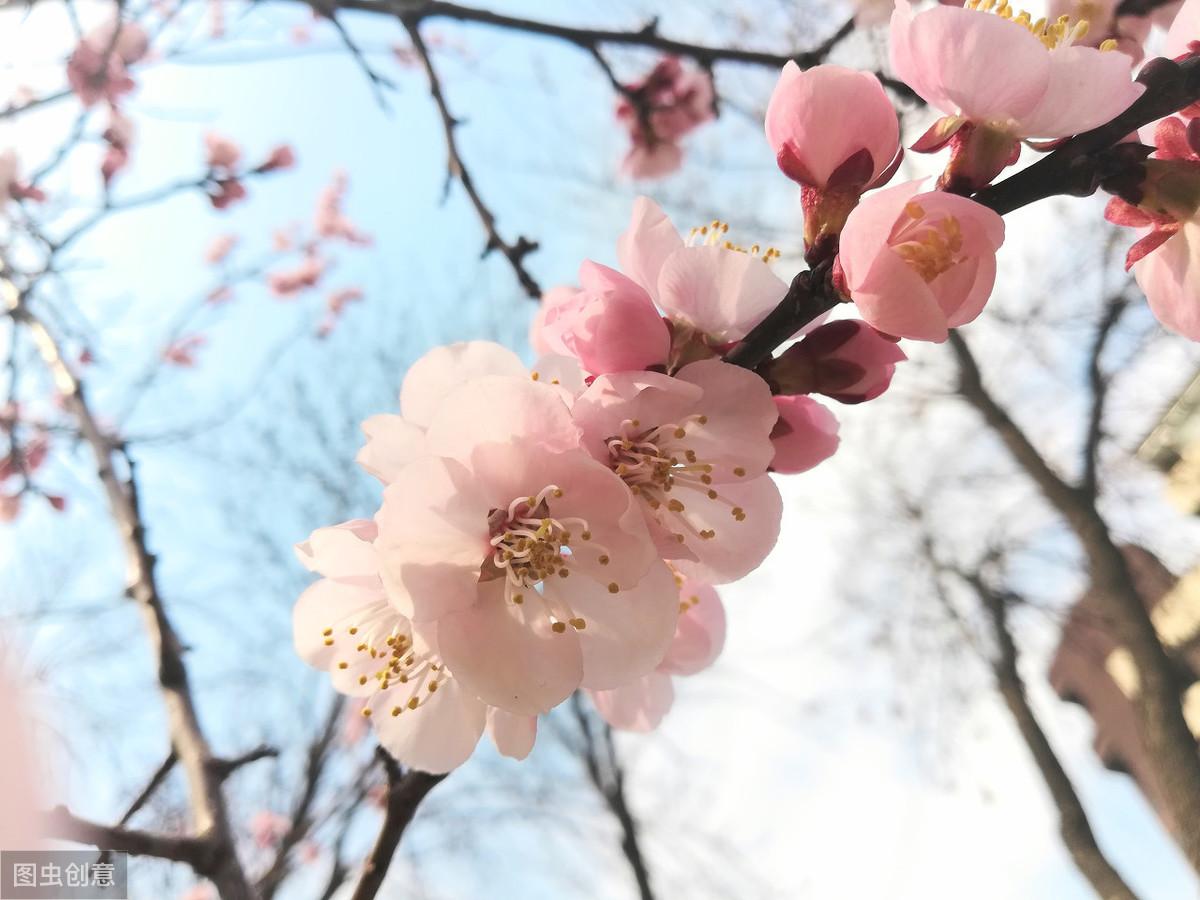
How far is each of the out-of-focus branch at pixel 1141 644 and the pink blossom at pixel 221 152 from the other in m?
4.06

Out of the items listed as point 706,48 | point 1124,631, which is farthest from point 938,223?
point 1124,631

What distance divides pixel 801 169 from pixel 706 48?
86 cm

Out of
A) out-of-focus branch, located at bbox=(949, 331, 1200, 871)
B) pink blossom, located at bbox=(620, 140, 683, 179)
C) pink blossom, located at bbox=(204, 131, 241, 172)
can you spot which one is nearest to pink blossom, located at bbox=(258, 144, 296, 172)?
pink blossom, located at bbox=(204, 131, 241, 172)

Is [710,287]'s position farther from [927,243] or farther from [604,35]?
[604,35]

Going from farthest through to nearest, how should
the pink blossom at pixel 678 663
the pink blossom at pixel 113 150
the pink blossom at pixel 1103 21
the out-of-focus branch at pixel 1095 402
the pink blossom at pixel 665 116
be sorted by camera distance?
the out-of-focus branch at pixel 1095 402
the pink blossom at pixel 113 150
the pink blossom at pixel 665 116
the pink blossom at pixel 1103 21
the pink blossom at pixel 678 663

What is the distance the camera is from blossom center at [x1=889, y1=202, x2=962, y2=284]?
1.37ft

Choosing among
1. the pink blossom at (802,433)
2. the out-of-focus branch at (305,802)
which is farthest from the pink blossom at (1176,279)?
the out-of-focus branch at (305,802)

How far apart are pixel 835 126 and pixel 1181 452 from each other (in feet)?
19.4

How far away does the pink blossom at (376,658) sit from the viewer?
0.53 meters

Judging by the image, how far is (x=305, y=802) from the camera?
2709 millimetres

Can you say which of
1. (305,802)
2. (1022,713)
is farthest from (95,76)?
(1022,713)

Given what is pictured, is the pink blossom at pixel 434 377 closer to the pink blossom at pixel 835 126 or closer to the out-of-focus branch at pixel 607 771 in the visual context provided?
the pink blossom at pixel 835 126

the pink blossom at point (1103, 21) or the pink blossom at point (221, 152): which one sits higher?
the pink blossom at point (221, 152)

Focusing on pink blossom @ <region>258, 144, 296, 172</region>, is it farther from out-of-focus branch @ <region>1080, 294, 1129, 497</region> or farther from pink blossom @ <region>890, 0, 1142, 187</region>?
out-of-focus branch @ <region>1080, 294, 1129, 497</region>
